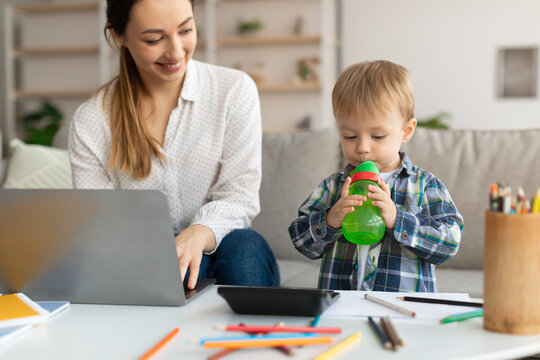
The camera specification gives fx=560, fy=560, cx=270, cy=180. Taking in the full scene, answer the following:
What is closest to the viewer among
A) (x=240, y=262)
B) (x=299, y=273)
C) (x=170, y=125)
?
(x=240, y=262)

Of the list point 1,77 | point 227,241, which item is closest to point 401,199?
point 227,241

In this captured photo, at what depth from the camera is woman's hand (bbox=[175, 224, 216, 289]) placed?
101 centimetres

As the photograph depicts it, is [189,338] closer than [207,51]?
Yes

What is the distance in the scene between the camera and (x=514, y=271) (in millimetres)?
692

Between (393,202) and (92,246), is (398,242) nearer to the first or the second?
(393,202)

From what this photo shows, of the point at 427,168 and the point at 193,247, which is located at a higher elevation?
the point at 427,168

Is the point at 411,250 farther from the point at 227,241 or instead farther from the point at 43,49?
the point at 43,49

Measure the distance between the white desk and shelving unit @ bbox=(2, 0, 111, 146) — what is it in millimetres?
5215

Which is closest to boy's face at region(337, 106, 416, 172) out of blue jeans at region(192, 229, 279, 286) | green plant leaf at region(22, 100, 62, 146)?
blue jeans at region(192, 229, 279, 286)

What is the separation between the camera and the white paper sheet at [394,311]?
0.79 m

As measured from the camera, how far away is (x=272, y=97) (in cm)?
544

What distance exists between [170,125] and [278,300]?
88 centimetres

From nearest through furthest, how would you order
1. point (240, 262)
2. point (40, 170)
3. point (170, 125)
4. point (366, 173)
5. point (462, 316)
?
point (462, 316) → point (366, 173) → point (240, 262) → point (170, 125) → point (40, 170)

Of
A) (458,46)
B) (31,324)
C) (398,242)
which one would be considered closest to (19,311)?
(31,324)
